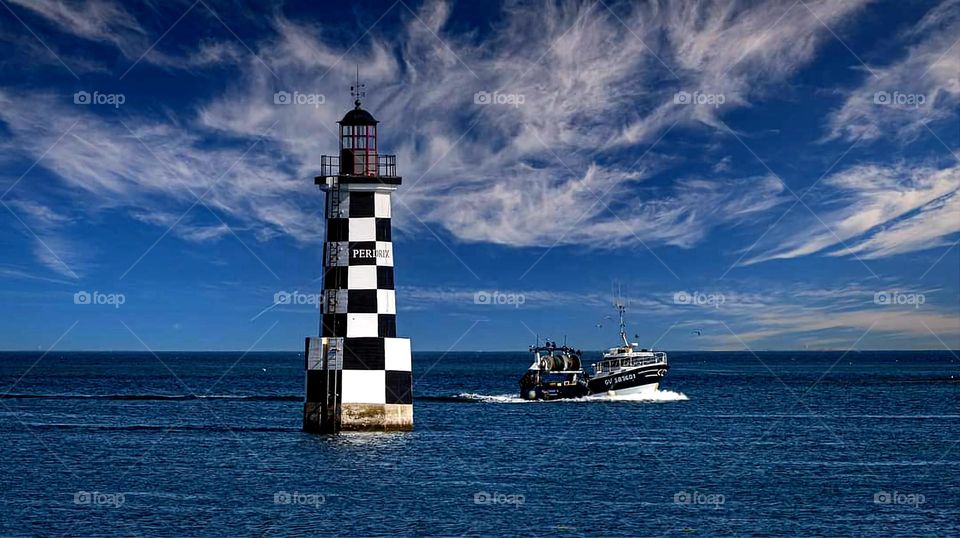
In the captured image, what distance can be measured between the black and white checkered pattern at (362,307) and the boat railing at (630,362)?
1918 inches

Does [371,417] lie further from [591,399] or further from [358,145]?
[591,399]

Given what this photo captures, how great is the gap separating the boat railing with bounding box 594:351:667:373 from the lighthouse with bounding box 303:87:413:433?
4821 cm

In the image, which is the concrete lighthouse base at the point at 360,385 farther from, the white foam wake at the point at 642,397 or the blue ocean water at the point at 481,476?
the white foam wake at the point at 642,397

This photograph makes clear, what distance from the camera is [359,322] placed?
1735 inches

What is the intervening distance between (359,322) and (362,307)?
602 mm

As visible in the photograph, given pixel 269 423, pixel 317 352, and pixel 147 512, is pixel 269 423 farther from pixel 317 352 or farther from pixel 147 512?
pixel 147 512

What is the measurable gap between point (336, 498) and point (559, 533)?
25.5 ft

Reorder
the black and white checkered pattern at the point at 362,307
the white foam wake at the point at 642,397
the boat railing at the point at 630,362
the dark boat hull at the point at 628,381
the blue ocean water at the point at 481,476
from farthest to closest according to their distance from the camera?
1. the boat railing at the point at 630,362
2. the dark boat hull at the point at 628,381
3. the white foam wake at the point at 642,397
4. the black and white checkered pattern at the point at 362,307
5. the blue ocean water at the point at 481,476

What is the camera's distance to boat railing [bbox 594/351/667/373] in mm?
91000

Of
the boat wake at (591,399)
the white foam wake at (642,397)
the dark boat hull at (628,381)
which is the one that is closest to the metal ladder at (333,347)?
the boat wake at (591,399)

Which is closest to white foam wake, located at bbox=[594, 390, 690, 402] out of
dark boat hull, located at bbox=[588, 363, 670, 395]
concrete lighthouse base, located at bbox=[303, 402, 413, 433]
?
dark boat hull, located at bbox=[588, 363, 670, 395]

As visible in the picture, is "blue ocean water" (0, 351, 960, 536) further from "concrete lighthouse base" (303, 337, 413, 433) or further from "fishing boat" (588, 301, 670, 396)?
"fishing boat" (588, 301, 670, 396)

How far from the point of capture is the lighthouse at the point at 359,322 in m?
44.0

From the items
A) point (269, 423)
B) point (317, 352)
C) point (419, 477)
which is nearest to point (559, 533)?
point (419, 477)
